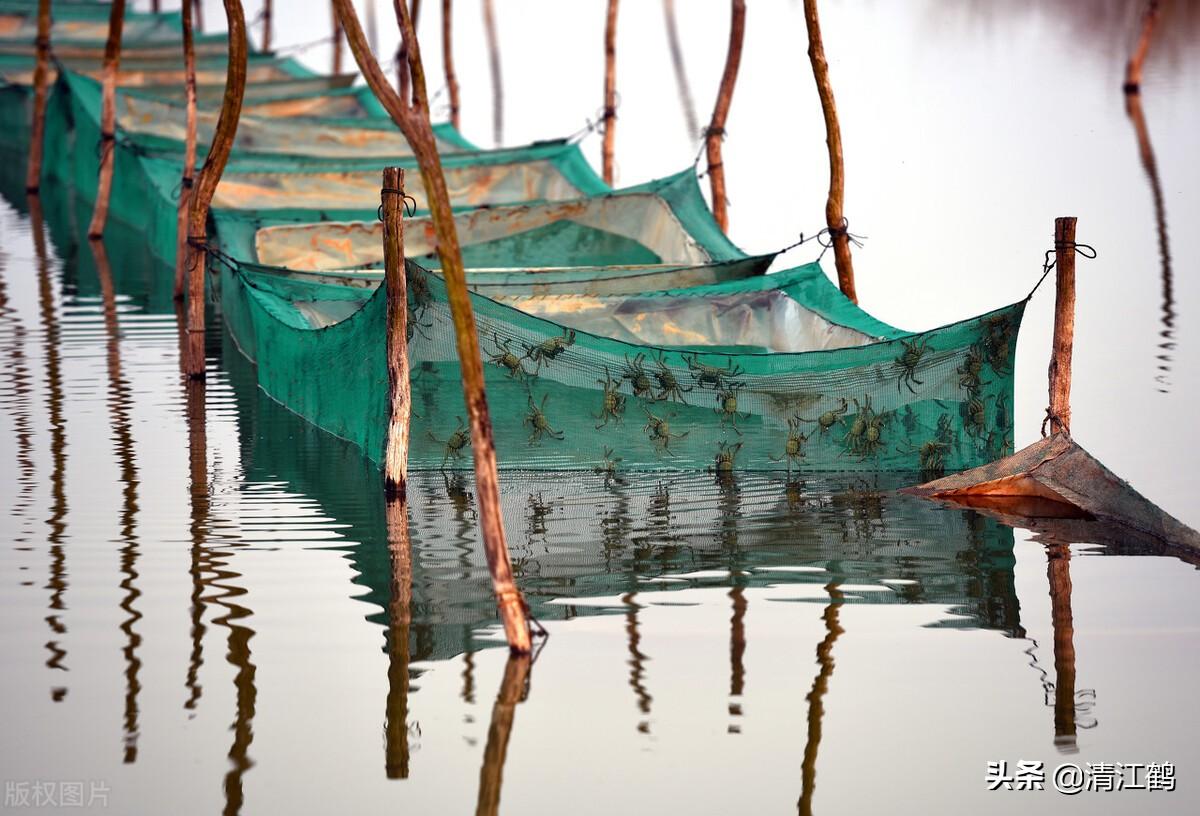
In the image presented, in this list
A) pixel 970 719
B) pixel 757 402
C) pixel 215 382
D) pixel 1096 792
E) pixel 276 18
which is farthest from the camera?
pixel 276 18

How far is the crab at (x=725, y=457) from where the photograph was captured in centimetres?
760

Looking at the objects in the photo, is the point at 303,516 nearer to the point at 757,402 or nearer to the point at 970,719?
the point at 757,402

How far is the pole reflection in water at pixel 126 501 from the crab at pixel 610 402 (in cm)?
203

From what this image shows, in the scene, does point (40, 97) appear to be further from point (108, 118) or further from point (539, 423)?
point (539, 423)

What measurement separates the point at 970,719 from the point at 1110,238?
9.75 metres

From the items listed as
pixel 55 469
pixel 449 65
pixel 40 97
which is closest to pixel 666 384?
pixel 55 469

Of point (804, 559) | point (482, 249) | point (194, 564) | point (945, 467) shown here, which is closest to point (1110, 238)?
point (482, 249)

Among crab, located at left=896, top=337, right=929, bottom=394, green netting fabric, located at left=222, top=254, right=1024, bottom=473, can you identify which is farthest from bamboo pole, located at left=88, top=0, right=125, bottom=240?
crab, located at left=896, top=337, right=929, bottom=394

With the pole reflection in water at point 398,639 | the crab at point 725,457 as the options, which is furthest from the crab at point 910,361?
the pole reflection in water at point 398,639

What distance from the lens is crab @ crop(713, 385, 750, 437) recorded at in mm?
7508

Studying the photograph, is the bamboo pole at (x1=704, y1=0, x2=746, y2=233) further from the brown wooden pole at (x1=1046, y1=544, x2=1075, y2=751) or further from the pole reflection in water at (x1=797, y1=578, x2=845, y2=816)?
the pole reflection in water at (x1=797, y1=578, x2=845, y2=816)

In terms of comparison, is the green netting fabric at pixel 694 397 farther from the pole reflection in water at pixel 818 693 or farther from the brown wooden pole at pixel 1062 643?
the pole reflection in water at pixel 818 693

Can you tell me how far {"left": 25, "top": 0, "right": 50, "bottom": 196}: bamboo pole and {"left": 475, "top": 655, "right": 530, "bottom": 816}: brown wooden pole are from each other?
1075 cm

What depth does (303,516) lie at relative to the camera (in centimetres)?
703
